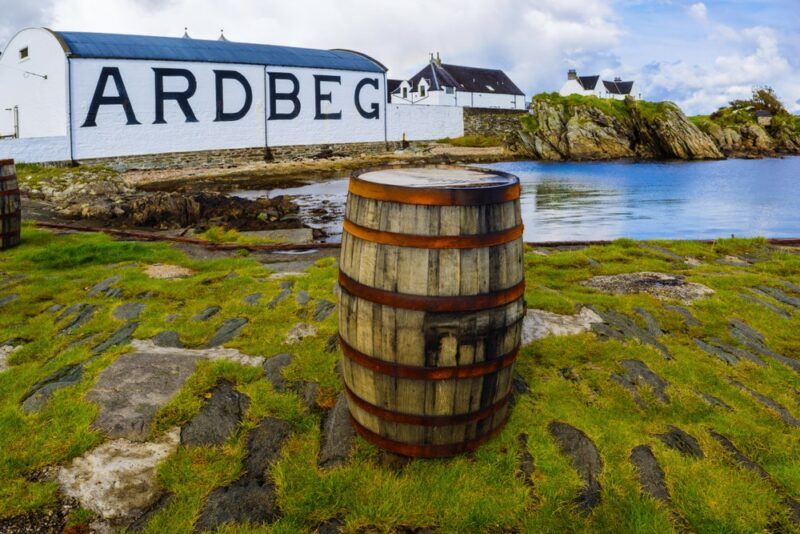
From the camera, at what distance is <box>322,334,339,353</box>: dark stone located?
523 centimetres

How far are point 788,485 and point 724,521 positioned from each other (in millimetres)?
717

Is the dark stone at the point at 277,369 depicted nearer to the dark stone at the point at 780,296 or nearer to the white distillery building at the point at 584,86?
the dark stone at the point at 780,296

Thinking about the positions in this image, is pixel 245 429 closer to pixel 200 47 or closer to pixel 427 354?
pixel 427 354

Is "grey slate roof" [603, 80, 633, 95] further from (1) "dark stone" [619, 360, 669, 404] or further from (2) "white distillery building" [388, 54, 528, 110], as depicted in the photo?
(1) "dark stone" [619, 360, 669, 404]

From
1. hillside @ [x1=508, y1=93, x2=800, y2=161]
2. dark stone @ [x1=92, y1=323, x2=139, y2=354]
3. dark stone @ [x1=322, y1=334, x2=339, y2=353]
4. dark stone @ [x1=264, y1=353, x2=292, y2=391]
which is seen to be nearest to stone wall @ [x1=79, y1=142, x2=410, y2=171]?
hillside @ [x1=508, y1=93, x2=800, y2=161]

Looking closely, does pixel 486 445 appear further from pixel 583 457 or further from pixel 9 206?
pixel 9 206

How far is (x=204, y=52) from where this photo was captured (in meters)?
33.8

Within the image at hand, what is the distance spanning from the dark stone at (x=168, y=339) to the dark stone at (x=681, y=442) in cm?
418

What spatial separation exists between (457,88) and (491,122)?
1052 centimetres

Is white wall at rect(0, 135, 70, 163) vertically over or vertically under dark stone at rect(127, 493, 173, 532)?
over

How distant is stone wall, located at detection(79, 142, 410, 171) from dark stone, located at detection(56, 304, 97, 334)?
88.6 ft

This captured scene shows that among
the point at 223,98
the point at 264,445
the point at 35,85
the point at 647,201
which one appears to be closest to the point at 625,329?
the point at 264,445

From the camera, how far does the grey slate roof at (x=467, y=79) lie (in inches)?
2571

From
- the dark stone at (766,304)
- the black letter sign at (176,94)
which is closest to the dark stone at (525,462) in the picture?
the dark stone at (766,304)
